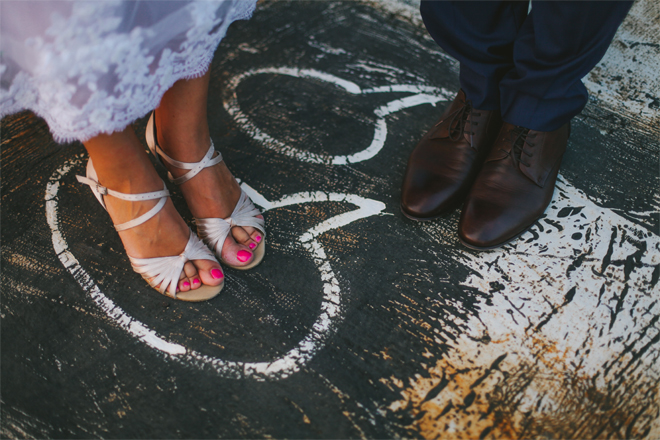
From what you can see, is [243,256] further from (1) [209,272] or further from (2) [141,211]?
(2) [141,211]

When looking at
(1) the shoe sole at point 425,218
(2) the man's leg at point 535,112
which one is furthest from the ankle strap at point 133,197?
(2) the man's leg at point 535,112

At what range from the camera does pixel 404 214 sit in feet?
3.70

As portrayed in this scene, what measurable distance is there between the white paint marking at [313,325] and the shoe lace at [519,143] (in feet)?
1.28

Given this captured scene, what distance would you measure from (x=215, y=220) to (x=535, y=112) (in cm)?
88

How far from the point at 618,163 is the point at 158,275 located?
142 cm

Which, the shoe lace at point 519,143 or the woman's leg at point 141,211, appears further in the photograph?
the shoe lace at point 519,143

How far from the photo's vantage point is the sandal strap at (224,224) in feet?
3.39

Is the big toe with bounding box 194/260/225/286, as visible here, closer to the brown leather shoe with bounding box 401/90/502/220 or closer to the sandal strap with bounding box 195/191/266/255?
the sandal strap with bounding box 195/191/266/255

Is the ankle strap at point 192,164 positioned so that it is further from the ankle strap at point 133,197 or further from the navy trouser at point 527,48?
the navy trouser at point 527,48

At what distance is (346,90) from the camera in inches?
59.8

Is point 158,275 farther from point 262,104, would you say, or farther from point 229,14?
point 262,104

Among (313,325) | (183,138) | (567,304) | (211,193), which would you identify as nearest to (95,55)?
(183,138)

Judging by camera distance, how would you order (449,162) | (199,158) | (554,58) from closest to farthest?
(554,58) < (199,158) < (449,162)

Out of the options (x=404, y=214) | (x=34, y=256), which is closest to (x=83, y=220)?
(x=34, y=256)
